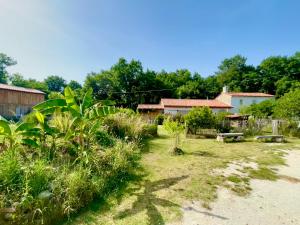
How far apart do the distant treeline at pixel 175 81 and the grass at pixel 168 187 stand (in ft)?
110

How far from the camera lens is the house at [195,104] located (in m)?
32.2

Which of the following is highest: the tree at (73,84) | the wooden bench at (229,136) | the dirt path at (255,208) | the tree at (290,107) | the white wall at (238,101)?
the tree at (73,84)

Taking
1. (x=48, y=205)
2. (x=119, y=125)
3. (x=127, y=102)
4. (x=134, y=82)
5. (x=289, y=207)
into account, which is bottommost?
(x=289, y=207)

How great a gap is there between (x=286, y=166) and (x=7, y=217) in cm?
839

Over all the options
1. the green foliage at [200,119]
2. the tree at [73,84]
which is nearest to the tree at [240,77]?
the green foliage at [200,119]

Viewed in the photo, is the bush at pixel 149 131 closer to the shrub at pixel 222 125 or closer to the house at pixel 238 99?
the shrub at pixel 222 125

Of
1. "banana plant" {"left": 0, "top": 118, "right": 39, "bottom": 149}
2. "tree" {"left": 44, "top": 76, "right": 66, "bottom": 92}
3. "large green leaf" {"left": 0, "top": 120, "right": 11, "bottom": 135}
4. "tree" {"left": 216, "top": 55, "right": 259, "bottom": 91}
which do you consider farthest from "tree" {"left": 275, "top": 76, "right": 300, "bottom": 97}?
"tree" {"left": 44, "top": 76, "right": 66, "bottom": 92}

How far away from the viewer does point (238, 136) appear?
534 inches

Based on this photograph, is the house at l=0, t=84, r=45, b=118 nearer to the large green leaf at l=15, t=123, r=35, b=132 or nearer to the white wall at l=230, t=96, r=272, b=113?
the large green leaf at l=15, t=123, r=35, b=132

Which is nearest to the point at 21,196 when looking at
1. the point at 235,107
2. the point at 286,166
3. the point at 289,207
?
the point at 289,207

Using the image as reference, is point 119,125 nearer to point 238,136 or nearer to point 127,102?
point 238,136

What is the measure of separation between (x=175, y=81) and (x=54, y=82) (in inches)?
1740

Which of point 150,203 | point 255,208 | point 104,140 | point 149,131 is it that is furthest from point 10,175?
point 149,131

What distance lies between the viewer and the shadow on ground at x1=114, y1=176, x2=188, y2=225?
368 cm
